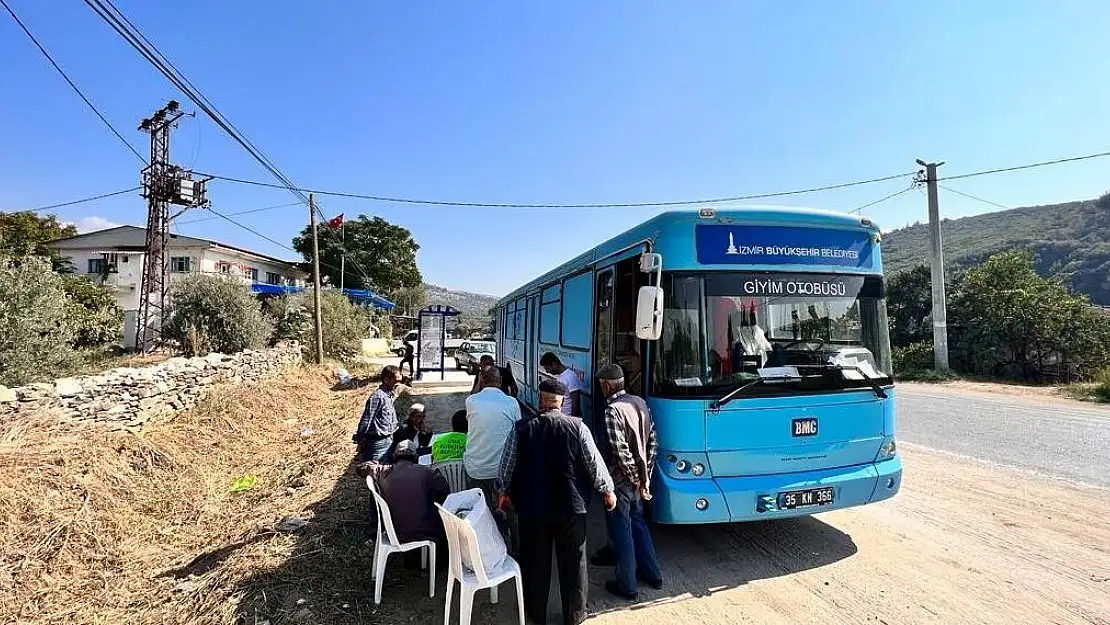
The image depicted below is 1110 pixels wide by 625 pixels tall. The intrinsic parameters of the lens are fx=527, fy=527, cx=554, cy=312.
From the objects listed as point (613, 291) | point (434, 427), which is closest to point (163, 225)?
point (434, 427)

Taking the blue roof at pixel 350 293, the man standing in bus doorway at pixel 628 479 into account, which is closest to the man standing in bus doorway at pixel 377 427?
the man standing in bus doorway at pixel 628 479

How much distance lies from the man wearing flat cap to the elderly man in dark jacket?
0.63 metres

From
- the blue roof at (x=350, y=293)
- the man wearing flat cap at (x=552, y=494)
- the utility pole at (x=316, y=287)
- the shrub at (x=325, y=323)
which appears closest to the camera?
the man wearing flat cap at (x=552, y=494)

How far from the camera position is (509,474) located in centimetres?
389

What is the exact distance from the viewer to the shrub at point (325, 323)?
2141cm

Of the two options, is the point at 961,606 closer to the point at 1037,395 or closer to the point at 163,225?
the point at 1037,395

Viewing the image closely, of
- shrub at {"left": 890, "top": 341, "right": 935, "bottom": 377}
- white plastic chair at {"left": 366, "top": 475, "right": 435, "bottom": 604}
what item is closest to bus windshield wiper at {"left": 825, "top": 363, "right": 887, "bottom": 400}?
white plastic chair at {"left": 366, "top": 475, "right": 435, "bottom": 604}

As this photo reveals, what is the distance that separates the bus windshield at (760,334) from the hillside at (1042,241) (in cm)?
3992

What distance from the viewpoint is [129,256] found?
3544cm

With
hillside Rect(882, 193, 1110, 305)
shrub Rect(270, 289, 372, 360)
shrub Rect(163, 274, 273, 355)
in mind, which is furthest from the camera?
hillside Rect(882, 193, 1110, 305)

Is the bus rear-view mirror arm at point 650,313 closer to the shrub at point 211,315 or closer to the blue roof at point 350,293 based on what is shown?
the shrub at point 211,315

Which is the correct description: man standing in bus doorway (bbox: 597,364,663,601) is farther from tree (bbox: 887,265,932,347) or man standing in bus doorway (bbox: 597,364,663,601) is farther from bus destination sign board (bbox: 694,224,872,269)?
tree (bbox: 887,265,932,347)

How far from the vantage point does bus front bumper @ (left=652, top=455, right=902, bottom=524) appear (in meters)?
4.36

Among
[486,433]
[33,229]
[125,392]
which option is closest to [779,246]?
[486,433]
